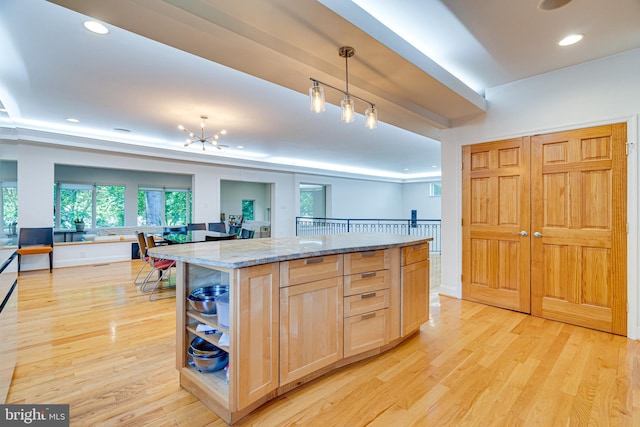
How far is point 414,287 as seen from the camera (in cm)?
255

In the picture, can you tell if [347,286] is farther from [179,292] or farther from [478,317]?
[478,317]

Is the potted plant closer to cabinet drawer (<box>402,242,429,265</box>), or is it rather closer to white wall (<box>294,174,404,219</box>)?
white wall (<box>294,174,404,219</box>)

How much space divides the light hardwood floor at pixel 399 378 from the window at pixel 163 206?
22.5 feet

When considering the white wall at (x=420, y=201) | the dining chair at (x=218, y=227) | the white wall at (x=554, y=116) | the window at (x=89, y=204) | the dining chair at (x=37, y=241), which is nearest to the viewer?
the white wall at (x=554, y=116)

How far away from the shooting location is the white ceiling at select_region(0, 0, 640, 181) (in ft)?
5.93

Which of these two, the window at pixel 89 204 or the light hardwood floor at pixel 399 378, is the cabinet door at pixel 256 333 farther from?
the window at pixel 89 204

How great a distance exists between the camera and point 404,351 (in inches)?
94.2

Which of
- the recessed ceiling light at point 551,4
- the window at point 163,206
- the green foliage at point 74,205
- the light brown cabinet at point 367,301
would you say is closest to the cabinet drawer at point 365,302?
the light brown cabinet at point 367,301

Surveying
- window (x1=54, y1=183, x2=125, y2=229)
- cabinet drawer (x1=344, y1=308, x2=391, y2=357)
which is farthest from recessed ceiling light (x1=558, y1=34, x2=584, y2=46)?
window (x1=54, y1=183, x2=125, y2=229)

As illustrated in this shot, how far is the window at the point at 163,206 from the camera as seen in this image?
9.39 meters

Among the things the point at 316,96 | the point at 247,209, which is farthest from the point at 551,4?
the point at 247,209

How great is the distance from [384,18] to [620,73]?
2.31 metres

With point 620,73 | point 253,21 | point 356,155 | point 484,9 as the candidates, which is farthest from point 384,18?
point 356,155

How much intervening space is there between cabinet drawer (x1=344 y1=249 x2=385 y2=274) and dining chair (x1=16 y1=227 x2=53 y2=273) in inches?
238
